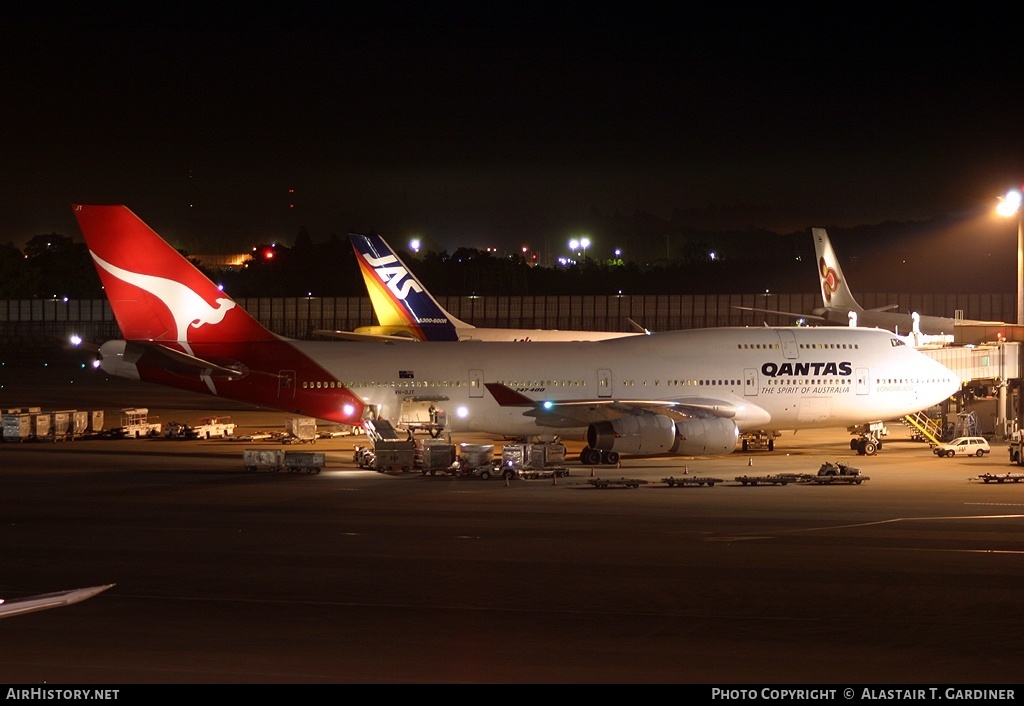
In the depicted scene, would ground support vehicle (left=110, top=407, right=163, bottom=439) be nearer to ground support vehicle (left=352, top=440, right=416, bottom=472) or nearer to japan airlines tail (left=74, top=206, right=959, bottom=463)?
japan airlines tail (left=74, top=206, right=959, bottom=463)

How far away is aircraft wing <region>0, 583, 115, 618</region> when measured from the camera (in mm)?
17194

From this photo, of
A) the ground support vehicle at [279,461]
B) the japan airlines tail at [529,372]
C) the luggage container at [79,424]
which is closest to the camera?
the ground support vehicle at [279,461]

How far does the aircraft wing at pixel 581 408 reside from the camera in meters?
39.5

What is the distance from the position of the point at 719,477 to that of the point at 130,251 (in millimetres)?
19890

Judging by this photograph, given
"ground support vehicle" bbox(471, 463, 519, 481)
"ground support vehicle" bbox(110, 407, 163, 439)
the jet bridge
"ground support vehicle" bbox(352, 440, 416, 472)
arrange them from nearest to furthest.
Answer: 1. "ground support vehicle" bbox(471, 463, 519, 481)
2. "ground support vehicle" bbox(352, 440, 416, 472)
3. the jet bridge
4. "ground support vehicle" bbox(110, 407, 163, 439)

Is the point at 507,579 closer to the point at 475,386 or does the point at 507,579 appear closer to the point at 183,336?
the point at 475,386

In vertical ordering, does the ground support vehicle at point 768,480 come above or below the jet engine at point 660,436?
below

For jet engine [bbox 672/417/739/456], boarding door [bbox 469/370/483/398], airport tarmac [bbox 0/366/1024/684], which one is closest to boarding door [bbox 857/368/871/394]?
jet engine [bbox 672/417/739/456]

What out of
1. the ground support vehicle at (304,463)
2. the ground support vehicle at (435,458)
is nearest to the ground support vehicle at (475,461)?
the ground support vehicle at (435,458)

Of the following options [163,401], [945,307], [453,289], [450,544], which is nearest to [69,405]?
[163,401]

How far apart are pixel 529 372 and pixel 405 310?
82.1 feet

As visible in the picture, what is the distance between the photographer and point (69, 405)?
62.2 m

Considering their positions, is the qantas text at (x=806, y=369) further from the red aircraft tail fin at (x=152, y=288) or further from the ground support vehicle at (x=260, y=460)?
the red aircraft tail fin at (x=152, y=288)

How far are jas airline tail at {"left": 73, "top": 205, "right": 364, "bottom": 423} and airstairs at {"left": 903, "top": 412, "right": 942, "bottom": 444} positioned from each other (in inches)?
818
